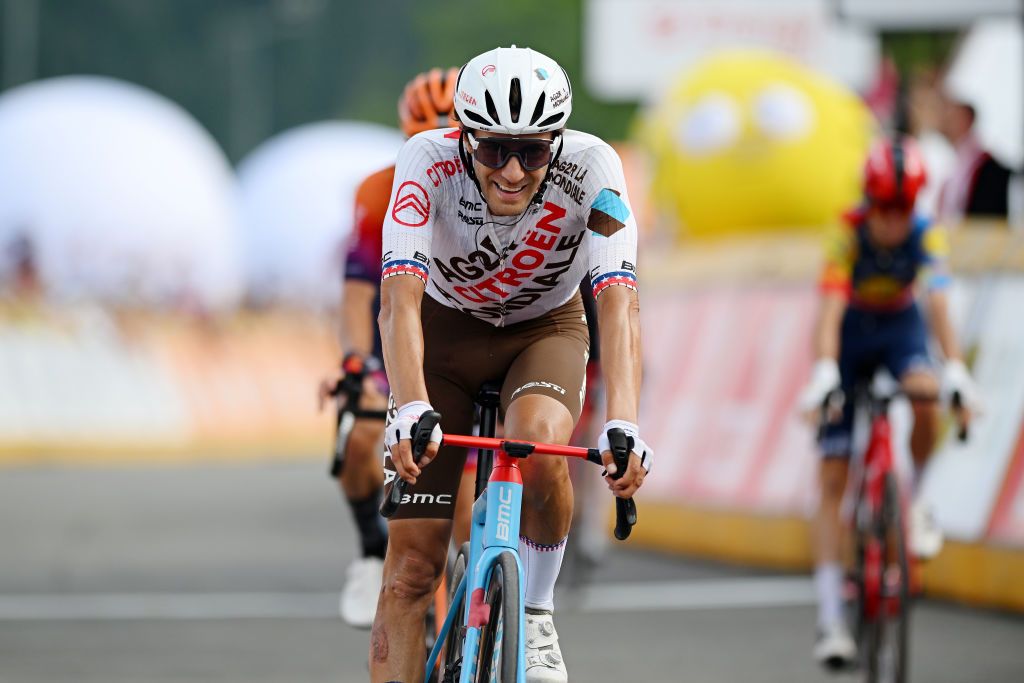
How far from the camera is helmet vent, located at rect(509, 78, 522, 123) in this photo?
5.00 m

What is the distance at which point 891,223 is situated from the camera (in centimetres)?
822

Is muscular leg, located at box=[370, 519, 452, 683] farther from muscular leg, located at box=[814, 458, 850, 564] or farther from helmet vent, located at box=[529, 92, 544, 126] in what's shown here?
muscular leg, located at box=[814, 458, 850, 564]

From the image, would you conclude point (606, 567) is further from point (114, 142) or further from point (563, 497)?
point (114, 142)

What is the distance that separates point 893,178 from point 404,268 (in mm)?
3452

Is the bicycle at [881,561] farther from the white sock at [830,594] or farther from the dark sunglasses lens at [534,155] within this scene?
the dark sunglasses lens at [534,155]

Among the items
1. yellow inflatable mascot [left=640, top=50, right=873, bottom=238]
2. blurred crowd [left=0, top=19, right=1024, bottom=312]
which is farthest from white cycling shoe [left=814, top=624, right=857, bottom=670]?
yellow inflatable mascot [left=640, top=50, right=873, bottom=238]

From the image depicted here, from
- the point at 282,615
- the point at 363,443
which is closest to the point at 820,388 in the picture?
the point at 363,443

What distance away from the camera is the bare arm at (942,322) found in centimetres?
827

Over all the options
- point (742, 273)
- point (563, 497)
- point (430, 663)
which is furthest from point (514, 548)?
point (742, 273)

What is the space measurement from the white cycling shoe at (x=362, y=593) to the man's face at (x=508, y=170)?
250 centimetres

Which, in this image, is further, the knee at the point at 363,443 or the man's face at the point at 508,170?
the knee at the point at 363,443

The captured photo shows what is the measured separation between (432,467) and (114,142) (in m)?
28.4

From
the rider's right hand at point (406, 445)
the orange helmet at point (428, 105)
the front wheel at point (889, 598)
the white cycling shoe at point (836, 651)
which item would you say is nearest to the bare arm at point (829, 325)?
the front wheel at point (889, 598)

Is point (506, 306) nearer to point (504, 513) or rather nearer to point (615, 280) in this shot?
point (615, 280)
